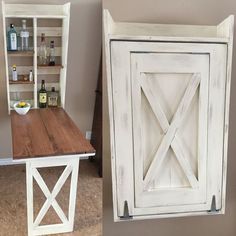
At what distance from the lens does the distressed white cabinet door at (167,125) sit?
1006 mm

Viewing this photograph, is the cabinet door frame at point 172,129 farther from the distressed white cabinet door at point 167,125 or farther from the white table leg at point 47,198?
the white table leg at point 47,198

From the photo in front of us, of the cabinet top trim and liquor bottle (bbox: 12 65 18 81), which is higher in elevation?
the cabinet top trim

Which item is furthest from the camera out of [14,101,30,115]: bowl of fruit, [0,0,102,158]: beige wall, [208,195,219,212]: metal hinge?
[14,101,30,115]: bowl of fruit

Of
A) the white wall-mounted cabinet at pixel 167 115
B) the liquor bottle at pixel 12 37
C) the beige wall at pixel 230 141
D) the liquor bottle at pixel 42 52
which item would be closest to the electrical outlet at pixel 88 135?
the beige wall at pixel 230 141

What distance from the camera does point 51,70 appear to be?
1451 millimetres

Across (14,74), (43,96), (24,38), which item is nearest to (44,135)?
(43,96)

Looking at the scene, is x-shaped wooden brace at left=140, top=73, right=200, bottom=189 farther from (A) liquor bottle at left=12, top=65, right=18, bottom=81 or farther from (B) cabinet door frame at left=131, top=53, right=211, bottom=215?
(A) liquor bottle at left=12, top=65, right=18, bottom=81

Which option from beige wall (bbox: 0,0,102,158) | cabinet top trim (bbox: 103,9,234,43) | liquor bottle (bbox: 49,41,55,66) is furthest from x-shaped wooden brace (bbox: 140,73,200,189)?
liquor bottle (bbox: 49,41,55,66)

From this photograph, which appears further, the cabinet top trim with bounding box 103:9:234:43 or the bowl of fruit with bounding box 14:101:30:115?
the bowl of fruit with bounding box 14:101:30:115

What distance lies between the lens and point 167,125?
1.06m

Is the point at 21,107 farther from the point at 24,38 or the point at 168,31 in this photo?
the point at 168,31

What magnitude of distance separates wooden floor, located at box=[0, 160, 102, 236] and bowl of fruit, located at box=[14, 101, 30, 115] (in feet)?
0.81

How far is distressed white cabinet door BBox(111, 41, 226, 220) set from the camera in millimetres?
1006

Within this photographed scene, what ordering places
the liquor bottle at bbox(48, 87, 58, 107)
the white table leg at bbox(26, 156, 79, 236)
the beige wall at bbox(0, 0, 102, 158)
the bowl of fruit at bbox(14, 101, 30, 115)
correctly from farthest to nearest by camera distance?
the white table leg at bbox(26, 156, 79, 236)
the bowl of fruit at bbox(14, 101, 30, 115)
the liquor bottle at bbox(48, 87, 58, 107)
the beige wall at bbox(0, 0, 102, 158)
